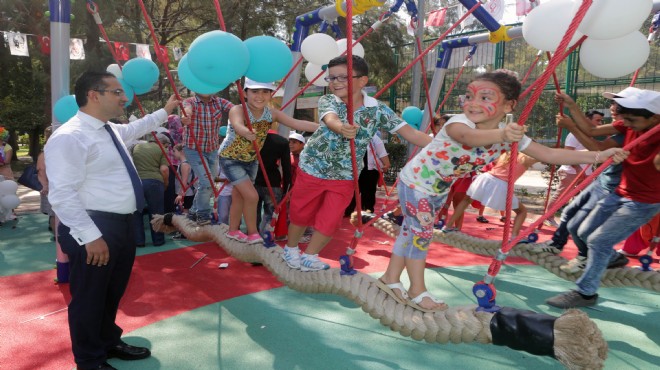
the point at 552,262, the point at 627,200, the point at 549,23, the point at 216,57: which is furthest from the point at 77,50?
the point at 627,200

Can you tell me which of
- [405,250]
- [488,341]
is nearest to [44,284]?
[405,250]

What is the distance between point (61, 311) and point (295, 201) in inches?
72.1

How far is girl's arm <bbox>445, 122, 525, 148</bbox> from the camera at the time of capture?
196cm

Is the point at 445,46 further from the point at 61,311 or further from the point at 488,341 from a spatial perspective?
the point at 61,311

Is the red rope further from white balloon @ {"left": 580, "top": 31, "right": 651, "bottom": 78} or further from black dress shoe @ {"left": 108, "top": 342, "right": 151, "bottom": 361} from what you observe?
black dress shoe @ {"left": 108, "top": 342, "right": 151, "bottom": 361}

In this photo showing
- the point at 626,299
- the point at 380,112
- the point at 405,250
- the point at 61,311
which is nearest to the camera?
the point at 405,250

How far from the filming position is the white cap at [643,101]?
2.85 meters

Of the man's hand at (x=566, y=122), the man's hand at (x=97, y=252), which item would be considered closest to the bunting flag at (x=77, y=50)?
the man's hand at (x=97, y=252)

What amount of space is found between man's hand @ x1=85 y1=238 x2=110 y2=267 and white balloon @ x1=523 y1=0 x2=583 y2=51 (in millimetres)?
2746

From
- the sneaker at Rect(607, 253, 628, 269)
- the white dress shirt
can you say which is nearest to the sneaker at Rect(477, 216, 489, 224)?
the sneaker at Rect(607, 253, 628, 269)

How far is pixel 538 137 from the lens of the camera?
14.1 metres

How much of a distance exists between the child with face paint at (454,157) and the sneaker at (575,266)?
152 cm

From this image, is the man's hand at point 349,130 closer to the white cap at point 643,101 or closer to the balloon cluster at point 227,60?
the balloon cluster at point 227,60

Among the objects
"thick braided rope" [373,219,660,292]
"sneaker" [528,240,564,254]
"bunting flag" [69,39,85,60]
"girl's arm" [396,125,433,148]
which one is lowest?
"thick braided rope" [373,219,660,292]
